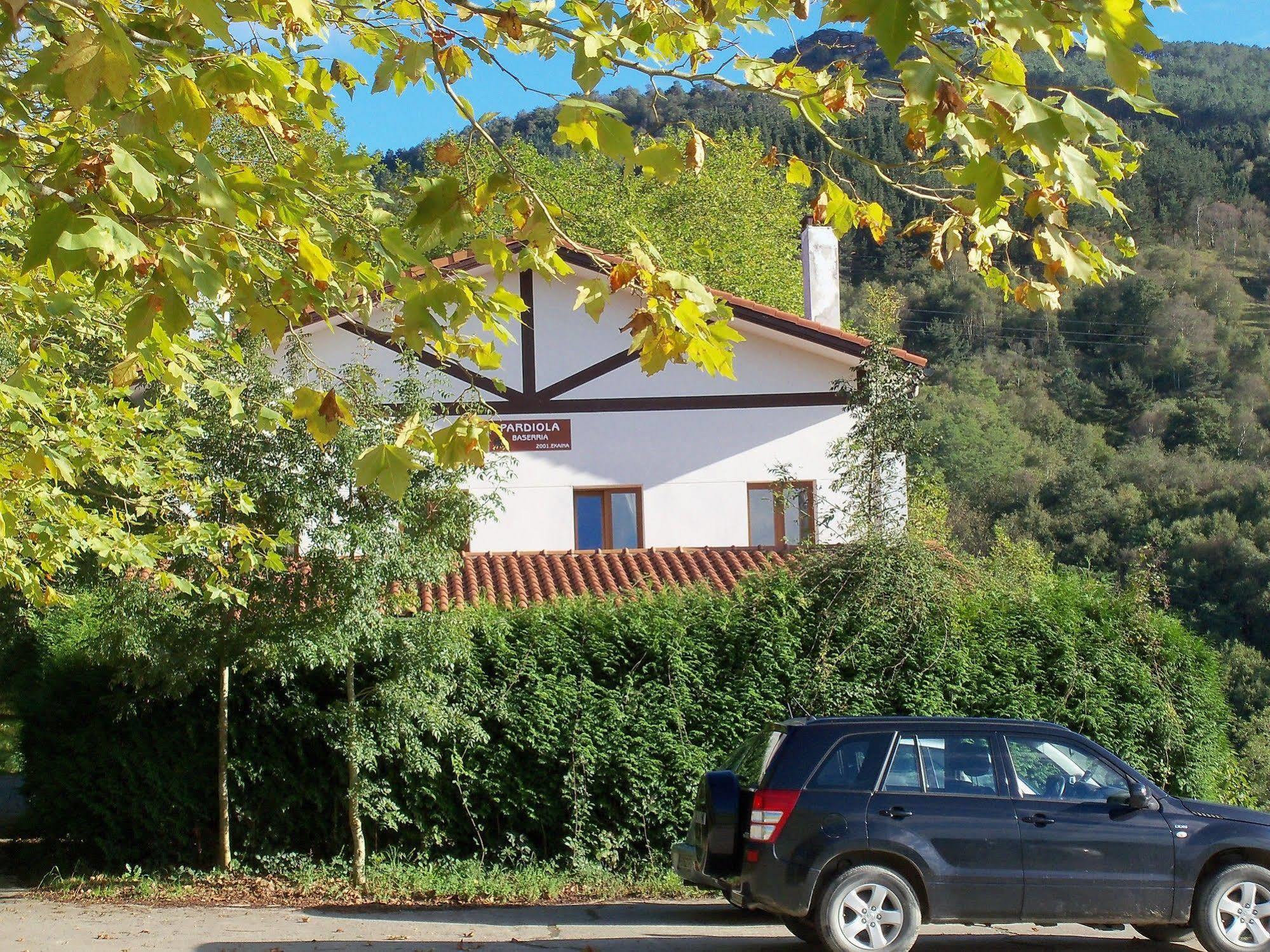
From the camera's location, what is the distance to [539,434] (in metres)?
20.5

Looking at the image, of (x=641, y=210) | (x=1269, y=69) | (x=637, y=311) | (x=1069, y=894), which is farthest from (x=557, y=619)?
(x=1269, y=69)

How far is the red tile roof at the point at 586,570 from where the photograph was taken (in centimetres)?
1688

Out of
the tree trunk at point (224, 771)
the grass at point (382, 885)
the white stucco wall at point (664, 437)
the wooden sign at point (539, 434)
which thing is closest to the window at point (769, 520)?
the white stucco wall at point (664, 437)

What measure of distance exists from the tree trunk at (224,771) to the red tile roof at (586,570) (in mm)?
3040

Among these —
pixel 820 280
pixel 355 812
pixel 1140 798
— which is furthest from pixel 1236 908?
pixel 820 280

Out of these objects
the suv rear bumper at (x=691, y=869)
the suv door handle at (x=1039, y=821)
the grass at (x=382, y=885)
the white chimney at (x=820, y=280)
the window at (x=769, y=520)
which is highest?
the white chimney at (x=820, y=280)

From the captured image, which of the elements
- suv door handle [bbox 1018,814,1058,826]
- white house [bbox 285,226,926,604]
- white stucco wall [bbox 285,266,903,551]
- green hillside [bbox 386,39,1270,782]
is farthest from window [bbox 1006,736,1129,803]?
white stucco wall [bbox 285,266,903,551]

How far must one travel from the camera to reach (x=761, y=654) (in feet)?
→ 45.0

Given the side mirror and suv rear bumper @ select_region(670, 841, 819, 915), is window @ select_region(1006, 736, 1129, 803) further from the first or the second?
suv rear bumper @ select_region(670, 841, 819, 915)

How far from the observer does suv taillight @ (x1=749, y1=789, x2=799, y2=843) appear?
9016 millimetres

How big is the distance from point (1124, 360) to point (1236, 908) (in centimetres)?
6747

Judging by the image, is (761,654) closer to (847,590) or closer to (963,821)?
(847,590)

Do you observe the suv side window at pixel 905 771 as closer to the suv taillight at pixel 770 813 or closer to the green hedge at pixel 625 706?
the suv taillight at pixel 770 813

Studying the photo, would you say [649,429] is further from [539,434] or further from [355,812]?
[355,812]
